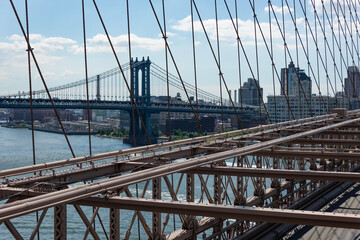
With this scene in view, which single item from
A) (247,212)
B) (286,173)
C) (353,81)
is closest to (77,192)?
(247,212)

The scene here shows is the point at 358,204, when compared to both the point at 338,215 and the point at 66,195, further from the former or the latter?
the point at 66,195

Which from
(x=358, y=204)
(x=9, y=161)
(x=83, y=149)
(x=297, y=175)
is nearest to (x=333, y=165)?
(x=358, y=204)

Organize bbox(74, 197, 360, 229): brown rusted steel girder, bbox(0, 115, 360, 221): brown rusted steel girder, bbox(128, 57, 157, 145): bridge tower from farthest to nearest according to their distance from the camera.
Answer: bbox(128, 57, 157, 145): bridge tower → bbox(74, 197, 360, 229): brown rusted steel girder → bbox(0, 115, 360, 221): brown rusted steel girder

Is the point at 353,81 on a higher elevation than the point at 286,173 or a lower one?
higher

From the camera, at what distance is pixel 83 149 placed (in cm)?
4003

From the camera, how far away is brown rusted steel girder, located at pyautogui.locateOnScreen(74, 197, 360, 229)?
11.0 ft

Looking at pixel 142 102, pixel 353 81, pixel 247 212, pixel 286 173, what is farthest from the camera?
pixel 142 102

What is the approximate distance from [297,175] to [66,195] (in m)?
2.68

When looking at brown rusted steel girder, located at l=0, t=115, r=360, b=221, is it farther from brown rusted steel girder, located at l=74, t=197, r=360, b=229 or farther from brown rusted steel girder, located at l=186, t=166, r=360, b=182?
brown rusted steel girder, located at l=186, t=166, r=360, b=182

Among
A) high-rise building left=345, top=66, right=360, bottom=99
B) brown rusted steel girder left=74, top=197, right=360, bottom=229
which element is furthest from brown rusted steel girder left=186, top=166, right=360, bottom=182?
high-rise building left=345, top=66, right=360, bottom=99

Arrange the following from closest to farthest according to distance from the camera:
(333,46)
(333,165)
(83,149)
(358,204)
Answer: (358,204) < (333,165) < (333,46) < (83,149)

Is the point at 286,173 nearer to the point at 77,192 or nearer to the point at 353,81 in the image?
the point at 77,192

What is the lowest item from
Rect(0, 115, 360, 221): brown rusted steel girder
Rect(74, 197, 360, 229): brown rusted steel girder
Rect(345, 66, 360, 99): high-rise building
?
Rect(74, 197, 360, 229): brown rusted steel girder

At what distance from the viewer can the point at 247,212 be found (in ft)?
11.5
